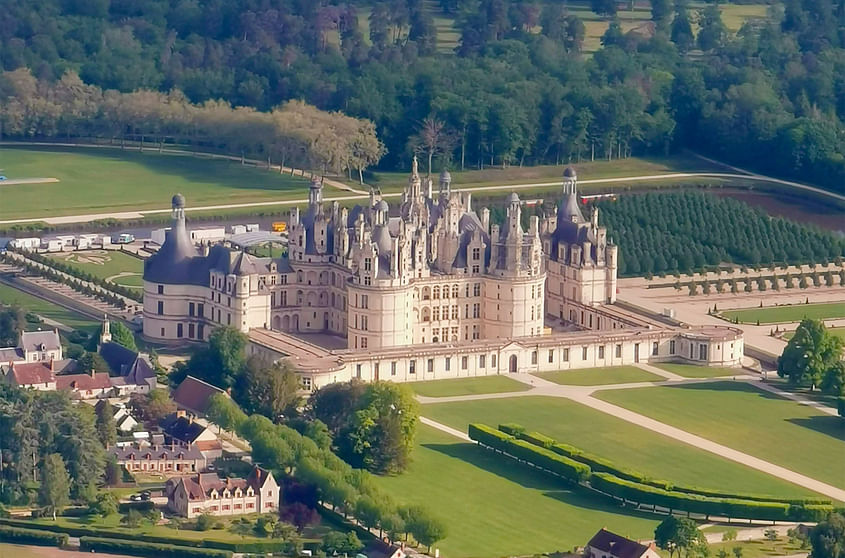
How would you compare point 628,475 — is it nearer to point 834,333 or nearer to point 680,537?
point 680,537

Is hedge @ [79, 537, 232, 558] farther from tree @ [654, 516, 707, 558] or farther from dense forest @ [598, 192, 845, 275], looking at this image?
dense forest @ [598, 192, 845, 275]

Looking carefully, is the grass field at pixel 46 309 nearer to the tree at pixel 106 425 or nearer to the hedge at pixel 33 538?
the tree at pixel 106 425

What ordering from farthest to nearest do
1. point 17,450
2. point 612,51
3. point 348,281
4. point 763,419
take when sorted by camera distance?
point 612,51
point 348,281
point 763,419
point 17,450

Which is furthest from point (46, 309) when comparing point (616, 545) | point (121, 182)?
point (616, 545)

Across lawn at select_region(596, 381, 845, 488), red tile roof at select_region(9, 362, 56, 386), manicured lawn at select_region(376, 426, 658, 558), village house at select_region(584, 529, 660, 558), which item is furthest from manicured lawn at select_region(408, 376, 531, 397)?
village house at select_region(584, 529, 660, 558)

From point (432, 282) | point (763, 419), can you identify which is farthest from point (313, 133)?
point (763, 419)

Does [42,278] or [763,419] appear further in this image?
[42,278]

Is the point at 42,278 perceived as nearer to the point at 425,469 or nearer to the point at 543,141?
the point at 425,469

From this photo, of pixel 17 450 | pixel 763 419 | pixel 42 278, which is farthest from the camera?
pixel 42 278
